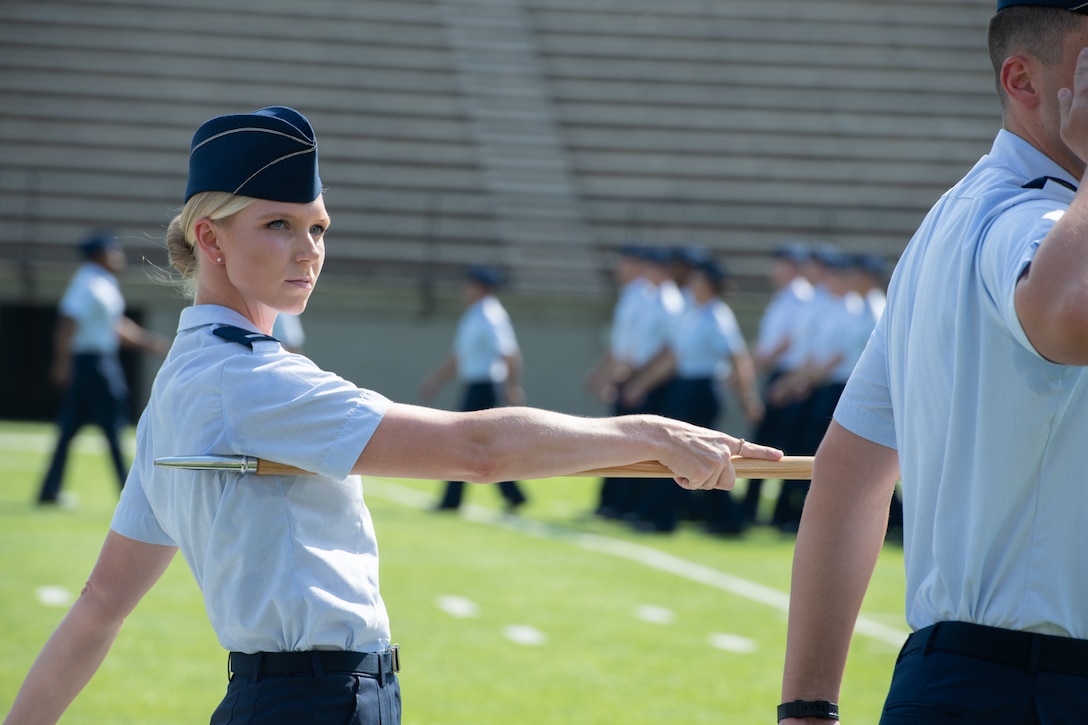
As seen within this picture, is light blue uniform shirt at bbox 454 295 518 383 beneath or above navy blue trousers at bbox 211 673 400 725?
beneath

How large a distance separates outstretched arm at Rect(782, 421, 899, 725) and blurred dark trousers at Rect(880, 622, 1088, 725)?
298 millimetres

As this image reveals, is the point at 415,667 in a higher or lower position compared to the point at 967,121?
lower

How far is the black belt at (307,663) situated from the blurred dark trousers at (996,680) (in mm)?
840

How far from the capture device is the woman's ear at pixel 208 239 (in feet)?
8.11

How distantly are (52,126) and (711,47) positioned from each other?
10673mm

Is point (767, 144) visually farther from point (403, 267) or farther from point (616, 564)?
point (616, 564)

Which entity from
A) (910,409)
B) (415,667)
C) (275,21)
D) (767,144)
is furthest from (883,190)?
(910,409)

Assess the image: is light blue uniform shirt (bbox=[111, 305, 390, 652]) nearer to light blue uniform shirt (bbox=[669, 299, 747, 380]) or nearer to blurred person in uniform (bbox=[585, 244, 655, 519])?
light blue uniform shirt (bbox=[669, 299, 747, 380])

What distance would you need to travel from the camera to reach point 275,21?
933 inches

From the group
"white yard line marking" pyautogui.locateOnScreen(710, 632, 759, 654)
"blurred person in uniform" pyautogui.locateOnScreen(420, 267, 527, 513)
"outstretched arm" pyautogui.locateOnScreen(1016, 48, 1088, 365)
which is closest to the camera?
"outstretched arm" pyautogui.locateOnScreen(1016, 48, 1088, 365)

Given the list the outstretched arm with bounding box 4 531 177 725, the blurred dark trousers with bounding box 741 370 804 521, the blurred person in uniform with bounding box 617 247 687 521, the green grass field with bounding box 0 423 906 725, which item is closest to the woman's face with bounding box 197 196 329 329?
the outstretched arm with bounding box 4 531 177 725

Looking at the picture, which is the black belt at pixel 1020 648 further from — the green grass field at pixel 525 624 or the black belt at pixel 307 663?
the green grass field at pixel 525 624

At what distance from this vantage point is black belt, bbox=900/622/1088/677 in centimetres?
203

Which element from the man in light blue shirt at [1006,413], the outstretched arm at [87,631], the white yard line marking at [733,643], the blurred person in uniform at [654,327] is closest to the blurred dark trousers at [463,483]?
the blurred person in uniform at [654,327]
